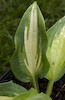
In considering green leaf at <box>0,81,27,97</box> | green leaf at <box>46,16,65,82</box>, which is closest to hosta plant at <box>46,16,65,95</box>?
green leaf at <box>46,16,65,82</box>

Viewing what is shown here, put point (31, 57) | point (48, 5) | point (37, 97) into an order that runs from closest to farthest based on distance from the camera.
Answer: point (37, 97), point (31, 57), point (48, 5)

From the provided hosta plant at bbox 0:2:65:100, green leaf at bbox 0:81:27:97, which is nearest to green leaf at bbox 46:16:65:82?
hosta plant at bbox 0:2:65:100

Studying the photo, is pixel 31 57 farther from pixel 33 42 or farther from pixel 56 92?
pixel 56 92

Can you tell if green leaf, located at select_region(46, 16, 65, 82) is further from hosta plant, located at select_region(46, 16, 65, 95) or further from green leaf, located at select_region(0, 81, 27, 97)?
green leaf, located at select_region(0, 81, 27, 97)

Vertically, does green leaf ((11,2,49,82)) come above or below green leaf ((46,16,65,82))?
above

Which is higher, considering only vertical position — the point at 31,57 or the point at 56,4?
the point at 31,57

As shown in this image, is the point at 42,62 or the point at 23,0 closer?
the point at 42,62

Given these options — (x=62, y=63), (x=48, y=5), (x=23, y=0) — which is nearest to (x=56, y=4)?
(x=48, y=5)

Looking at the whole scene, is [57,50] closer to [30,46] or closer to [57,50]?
[57,50]
